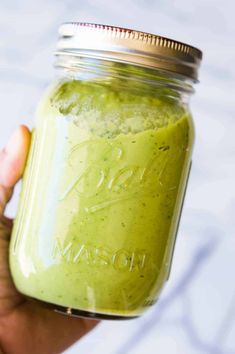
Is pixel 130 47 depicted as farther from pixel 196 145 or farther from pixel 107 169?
pixel 196 145

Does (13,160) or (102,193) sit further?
(13,160)

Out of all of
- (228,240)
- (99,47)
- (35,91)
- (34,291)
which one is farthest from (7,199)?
(228,240)

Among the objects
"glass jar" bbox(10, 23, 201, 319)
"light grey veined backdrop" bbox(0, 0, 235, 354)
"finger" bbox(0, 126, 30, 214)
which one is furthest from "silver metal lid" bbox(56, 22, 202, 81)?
"light grey veined backdrop" bbox(0, 0, 235, 354)

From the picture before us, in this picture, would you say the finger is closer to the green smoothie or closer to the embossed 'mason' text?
the green smoothie

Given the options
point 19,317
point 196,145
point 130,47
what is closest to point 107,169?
point 130,47

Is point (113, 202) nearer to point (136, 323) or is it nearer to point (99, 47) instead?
point (99, 47)

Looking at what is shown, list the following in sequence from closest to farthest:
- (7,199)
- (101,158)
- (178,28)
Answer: (101,158)
(7,199)
(178,28)
